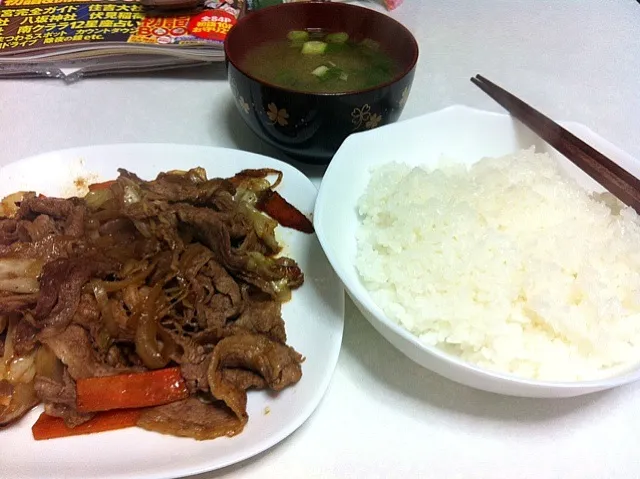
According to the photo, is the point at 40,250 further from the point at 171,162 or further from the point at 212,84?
the point at 212,84

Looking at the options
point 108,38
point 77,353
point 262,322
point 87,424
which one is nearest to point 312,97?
point 262,322

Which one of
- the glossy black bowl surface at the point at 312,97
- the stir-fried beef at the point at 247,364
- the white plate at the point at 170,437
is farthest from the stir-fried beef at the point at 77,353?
the glossy black bowl surface at the point at 312,97

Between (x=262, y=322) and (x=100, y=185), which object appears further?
(x=100, y=185)

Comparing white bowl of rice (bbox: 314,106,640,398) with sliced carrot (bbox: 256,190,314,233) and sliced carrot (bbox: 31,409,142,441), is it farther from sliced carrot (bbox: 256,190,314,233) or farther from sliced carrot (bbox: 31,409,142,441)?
sliced carrot (bbox: 31,409,142,441)

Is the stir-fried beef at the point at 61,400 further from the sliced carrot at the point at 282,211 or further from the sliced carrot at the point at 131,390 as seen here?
the sliced carrot at the point at 282,211

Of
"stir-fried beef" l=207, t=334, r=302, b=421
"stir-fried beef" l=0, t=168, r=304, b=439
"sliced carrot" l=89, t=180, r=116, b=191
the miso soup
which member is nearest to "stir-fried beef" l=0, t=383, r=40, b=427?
"stir-fried beef" l=0, t=168, r=304, b=439

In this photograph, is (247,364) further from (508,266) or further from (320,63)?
(320,63)
